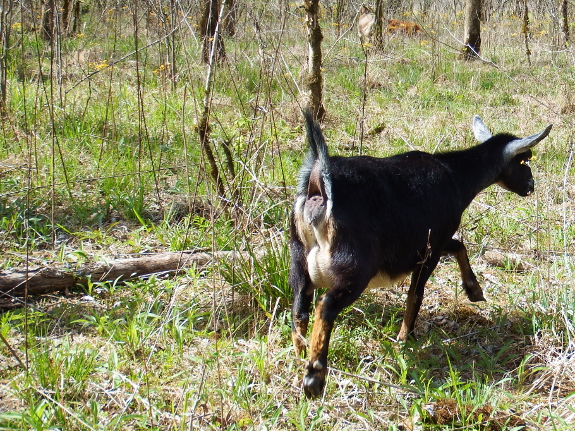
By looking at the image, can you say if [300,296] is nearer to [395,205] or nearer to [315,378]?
[315,378]

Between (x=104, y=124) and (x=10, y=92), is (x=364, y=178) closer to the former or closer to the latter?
(x=104, y=124)

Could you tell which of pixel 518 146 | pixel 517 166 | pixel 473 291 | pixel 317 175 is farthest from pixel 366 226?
pixel 517 166

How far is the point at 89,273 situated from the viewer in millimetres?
4109

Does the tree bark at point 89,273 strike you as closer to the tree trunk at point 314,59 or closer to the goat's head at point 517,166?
the goat's head at point 517,166

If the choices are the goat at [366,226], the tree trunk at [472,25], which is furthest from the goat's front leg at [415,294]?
the tree trunk at [472,25]

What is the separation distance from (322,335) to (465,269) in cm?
147

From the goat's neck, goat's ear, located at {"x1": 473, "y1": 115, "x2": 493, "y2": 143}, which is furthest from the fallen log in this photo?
goat's ear, located at {"x1": 473, "y1": 115, "x2": 493, "y2": 143}

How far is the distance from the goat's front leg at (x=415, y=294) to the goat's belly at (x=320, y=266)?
70 cm

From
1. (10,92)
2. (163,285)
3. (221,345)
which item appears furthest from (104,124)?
(221,345)

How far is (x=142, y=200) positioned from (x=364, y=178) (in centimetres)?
248

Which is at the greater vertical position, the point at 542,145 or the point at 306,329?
the point at 542,145

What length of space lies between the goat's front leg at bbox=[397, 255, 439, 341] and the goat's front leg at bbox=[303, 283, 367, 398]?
707 mm

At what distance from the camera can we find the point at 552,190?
18.4 feet

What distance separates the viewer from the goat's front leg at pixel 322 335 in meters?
3.05
